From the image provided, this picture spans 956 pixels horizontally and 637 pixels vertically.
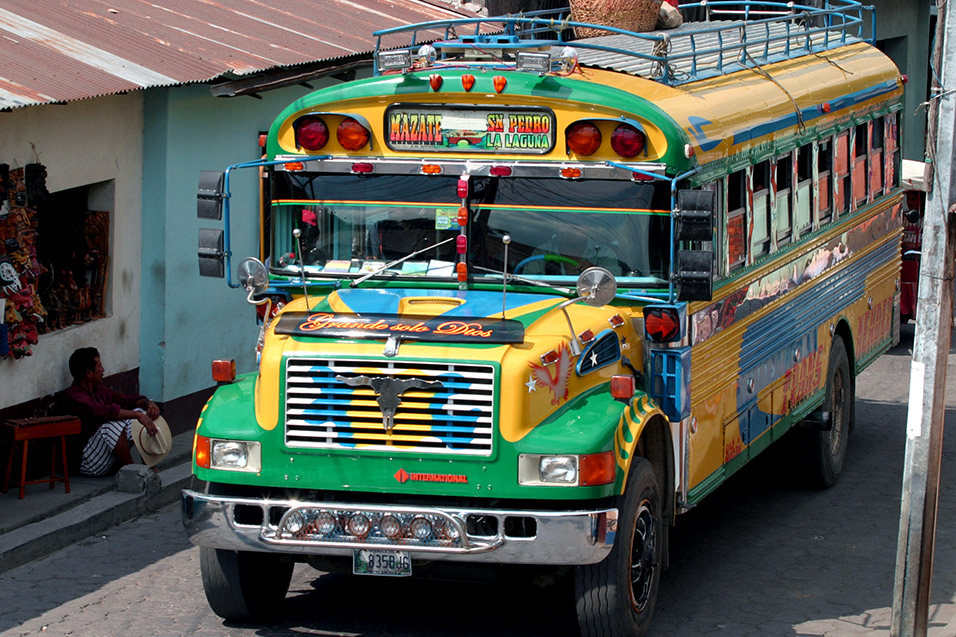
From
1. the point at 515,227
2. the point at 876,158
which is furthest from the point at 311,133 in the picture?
the point at 876,158

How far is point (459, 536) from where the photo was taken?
267 inches

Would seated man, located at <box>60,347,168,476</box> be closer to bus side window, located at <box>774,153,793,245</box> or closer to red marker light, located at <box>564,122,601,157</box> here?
red marker light, located at <box>564,122,601,157</box>

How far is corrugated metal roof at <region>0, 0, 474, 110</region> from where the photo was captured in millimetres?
10141

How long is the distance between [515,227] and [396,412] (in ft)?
4.36

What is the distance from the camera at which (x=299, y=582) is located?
28.1ft

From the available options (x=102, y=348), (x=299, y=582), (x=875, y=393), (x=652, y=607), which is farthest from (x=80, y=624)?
(x=875, y=393)

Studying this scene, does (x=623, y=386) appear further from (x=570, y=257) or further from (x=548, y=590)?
(x=548, y=590)

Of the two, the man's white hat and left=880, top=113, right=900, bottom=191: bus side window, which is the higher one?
left=880, top=113, right=900, bottom=191: bus side window

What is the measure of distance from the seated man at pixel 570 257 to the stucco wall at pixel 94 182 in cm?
437

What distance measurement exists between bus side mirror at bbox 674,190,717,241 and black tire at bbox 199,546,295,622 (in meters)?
2.55

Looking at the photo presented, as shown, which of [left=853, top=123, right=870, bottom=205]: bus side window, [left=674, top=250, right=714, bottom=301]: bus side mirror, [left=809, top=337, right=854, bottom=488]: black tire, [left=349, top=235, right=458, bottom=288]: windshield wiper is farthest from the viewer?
[left=853, top=123, right=870, bottom=205]: bus side window

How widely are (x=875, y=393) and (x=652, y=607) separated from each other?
26.0 feet

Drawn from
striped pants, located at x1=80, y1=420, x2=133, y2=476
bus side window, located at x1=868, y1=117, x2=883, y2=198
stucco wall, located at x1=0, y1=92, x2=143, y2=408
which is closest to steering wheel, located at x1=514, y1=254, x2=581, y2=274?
striped pants, located at x1=80, y1=420, x2=133, y2=476

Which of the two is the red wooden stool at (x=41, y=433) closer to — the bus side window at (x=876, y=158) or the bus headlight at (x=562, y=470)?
the bus headlight at (x=562, y=470)
